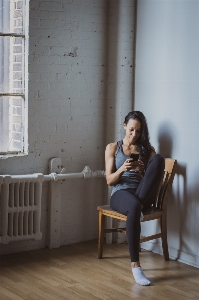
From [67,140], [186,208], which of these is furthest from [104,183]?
[186,208]

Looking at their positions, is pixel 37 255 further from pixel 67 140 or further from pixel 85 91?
pixel 85 91

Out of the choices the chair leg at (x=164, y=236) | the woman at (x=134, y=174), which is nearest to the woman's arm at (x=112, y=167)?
the woman at (x=134, y=174)

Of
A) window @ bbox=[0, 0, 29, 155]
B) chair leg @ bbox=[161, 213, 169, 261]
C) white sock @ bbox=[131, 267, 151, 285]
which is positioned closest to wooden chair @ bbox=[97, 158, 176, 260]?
chair leg @ bbox=[161, 213, 169, 261]

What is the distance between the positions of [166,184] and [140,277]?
92 centimetres

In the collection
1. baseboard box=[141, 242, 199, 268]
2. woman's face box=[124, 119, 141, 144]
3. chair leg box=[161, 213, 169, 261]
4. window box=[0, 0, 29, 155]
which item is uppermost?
window box=[0, 0, 29, 155]

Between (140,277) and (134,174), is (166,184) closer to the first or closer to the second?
(134,174)

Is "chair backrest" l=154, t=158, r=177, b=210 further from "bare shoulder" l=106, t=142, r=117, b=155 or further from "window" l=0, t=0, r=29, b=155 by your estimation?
"window" l=0, t=0, r=29, b=155

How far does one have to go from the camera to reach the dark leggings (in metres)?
4.35

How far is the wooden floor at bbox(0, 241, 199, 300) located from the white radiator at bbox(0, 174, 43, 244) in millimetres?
194

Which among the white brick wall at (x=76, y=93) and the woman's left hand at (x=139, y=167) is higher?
the white brick wall at (x=76, y=93)

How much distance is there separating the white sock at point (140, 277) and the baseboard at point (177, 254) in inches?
24.8

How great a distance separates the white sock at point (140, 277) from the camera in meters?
4.22

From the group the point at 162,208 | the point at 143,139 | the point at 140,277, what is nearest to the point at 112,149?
the point at 143,139

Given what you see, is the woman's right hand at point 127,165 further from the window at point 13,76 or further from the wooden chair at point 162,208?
the window at point 13,76
